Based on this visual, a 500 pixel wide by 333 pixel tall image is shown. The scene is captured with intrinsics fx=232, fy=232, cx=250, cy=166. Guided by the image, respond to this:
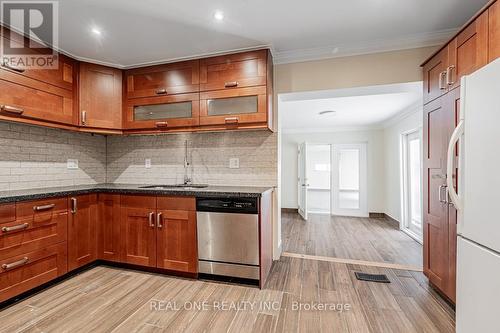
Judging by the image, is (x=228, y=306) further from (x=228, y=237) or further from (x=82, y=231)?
(x=82, y=231)

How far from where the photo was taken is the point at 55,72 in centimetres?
239

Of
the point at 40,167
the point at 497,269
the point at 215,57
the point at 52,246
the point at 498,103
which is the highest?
the point at 215,57

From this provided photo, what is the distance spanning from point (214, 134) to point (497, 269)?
259 cm

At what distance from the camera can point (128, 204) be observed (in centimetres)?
253

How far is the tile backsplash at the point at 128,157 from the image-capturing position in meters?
2.39

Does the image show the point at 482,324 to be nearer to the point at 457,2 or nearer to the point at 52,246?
the point at 457,2

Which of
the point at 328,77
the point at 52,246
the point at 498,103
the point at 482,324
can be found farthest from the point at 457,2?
the point at 52,246

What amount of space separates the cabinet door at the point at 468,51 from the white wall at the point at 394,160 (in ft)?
8.06

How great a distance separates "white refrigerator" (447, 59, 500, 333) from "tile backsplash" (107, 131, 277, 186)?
5.71 feet

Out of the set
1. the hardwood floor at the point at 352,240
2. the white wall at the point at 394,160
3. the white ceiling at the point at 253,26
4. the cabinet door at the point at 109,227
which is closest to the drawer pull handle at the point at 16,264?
the cabinet door at the point at 109,227

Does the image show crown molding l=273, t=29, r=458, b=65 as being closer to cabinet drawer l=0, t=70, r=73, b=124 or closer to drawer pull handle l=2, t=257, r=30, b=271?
cabinet drawer l=0, t=70, r=73, b=124

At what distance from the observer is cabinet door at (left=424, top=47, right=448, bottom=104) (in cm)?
197

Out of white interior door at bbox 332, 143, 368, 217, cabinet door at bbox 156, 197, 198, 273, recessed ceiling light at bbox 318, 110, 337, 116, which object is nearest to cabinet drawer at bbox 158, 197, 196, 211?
cabinet door at bbox 156, 197, 198, 273

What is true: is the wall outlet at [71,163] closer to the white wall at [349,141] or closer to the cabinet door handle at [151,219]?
the cabinet door handle at [151,219]
